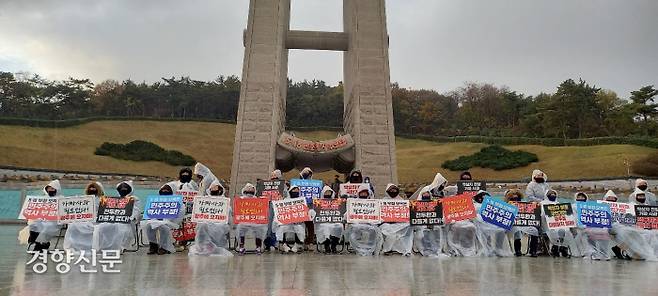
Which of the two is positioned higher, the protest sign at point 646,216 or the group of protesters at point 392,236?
the protest sign at point 646,216

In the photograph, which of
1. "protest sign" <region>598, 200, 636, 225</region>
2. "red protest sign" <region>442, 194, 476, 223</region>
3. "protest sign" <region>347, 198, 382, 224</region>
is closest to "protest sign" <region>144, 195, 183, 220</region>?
"protest sign" <region>347, 198, 382, 224</region>

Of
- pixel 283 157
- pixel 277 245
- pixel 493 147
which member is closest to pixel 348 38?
pixel 283 157

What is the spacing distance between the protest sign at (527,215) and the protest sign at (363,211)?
2.67 metres

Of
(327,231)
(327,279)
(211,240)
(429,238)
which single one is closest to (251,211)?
(211,240)

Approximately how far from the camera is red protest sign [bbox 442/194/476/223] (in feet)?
33.3

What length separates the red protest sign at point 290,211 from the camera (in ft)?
34.1

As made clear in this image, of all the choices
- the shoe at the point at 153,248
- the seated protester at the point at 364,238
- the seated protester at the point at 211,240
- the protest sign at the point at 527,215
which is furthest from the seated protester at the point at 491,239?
the shoe at the point at 153,248

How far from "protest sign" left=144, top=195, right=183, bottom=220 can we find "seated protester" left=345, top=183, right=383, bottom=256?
324cm

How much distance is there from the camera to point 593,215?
10.6 meters

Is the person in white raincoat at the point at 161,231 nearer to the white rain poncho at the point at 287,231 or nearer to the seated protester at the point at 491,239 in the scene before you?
the white rain poncho at the point at 287,231

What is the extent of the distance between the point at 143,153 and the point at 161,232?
37.5 meters

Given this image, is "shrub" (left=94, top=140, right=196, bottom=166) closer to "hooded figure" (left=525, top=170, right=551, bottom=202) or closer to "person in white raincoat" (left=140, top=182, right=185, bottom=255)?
"person in white raincoat" (left=140, top=182, right=185, bottom=255)

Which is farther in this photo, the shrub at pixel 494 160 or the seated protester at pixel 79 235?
the shrub at pixel 494 160

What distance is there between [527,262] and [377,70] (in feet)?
43.2
